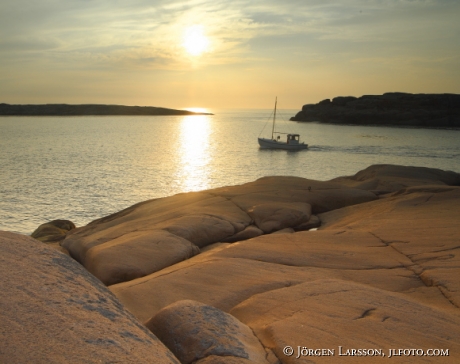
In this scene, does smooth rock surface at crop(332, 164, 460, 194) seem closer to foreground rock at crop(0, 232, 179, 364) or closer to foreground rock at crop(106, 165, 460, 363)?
foreground rock at crop(106, 165, 460, 363)

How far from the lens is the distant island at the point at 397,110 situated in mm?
110312

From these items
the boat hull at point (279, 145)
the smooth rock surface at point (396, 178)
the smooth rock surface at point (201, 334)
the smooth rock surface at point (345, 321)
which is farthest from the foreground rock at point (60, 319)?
the boat hull at point (279, 145)

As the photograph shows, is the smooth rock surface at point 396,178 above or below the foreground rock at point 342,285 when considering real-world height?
above

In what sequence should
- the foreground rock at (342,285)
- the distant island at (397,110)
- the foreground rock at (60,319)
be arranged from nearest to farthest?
the foreground rock at (60,319) < the foreground rock at (342,285) < the distant island at (397,110)

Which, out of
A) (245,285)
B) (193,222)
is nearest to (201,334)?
(245,285)

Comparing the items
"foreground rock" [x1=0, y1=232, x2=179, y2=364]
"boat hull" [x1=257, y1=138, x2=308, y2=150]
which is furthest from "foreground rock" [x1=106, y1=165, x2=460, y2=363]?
"boat hull" [x1=257, y1=138, x2=308, y2=150]

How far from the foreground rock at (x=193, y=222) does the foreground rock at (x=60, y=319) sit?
12.3ft

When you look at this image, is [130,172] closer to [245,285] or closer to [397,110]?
[245,285]

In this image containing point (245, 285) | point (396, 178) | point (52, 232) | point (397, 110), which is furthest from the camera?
point (397, 110)

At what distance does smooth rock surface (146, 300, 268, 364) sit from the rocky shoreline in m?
0.01

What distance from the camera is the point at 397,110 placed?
116 m

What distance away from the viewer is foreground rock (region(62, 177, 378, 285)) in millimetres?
8023

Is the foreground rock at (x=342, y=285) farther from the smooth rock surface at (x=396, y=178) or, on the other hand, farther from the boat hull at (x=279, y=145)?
the boat hull at (x=279, y=145)

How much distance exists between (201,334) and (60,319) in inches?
52.1
